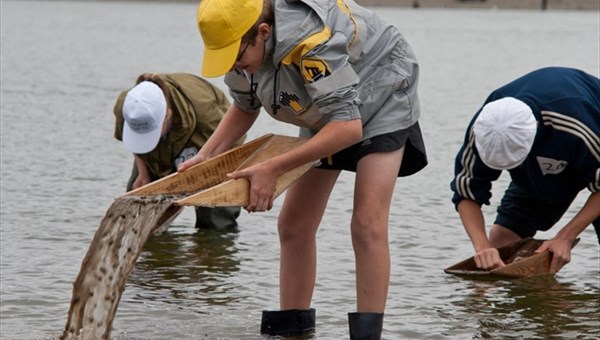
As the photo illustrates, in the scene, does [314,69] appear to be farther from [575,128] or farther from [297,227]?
[575,128]

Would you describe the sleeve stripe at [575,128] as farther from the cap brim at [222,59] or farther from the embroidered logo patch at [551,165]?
the cap brim at [222,59]

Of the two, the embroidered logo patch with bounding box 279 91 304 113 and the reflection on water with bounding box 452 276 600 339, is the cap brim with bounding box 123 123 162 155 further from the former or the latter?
the embroidered logo patch with bounding box 279 91 304 113

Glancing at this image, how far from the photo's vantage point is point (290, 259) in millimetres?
6141

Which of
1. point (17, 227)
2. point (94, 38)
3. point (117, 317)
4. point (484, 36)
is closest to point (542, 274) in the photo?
point (117, 317)

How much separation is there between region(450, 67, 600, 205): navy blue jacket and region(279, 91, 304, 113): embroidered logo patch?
1.63 meters

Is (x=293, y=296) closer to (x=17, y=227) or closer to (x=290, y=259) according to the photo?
(x=290, y=259)

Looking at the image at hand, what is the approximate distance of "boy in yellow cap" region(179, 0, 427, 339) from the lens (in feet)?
17.4

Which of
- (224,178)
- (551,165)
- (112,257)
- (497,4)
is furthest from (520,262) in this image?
(497,4)

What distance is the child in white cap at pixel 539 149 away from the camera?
6609 millimetres

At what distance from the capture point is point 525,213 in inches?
309

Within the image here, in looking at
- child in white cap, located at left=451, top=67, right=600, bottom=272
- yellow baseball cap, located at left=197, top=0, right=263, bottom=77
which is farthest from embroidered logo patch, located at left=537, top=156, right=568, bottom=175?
yellow baseball cap, located at left=197, top=0, right=263, bottom=77

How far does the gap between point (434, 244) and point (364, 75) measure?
11.7 ft

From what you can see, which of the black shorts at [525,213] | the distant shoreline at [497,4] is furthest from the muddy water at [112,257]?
the distant shoreline at [497,4]

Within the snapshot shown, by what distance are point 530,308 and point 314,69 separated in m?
2.60
